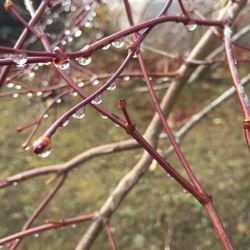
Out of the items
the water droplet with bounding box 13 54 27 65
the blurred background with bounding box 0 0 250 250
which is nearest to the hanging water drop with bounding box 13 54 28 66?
the water droplet with bounding box 13 54 27 65

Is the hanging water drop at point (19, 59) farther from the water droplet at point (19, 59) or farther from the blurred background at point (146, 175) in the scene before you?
the blurred background at point (146, 175)

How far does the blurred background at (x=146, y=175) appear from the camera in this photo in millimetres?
2988

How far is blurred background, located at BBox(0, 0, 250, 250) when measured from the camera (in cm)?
299

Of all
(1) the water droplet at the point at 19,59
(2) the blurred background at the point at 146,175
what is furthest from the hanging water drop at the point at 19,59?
(2) the blurred background at the point at 146,175

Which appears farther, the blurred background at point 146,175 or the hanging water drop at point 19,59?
the blurred background at point 146,175

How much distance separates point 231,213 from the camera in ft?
10.3

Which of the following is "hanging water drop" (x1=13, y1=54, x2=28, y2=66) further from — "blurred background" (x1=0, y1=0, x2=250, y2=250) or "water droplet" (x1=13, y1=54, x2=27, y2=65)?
"blurred background" (x1=0, y1=0, x2=250, y2=250)

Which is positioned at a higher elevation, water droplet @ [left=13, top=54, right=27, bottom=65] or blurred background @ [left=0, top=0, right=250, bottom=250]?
blurred background @ [left=0, top=0, right=250, bottom=250]

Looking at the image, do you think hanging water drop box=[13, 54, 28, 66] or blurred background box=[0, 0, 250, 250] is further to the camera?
blurred background box=[0, 0, 250, 250]

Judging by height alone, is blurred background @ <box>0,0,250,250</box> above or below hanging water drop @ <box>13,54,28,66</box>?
above

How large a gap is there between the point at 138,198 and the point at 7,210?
32.9 inches

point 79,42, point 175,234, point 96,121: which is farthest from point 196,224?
point 79,42

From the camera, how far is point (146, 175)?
11.7 feet

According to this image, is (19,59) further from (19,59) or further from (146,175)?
(146,175)
